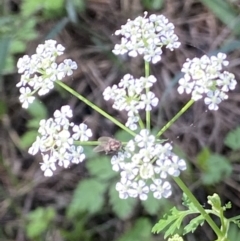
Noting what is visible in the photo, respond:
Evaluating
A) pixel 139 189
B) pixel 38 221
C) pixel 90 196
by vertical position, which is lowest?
pixel 38 221

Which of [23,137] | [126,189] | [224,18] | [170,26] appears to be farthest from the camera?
[23,137]

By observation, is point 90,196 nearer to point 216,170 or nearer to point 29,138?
point 29,138

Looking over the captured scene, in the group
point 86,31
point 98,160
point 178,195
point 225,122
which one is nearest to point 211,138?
point 225,122

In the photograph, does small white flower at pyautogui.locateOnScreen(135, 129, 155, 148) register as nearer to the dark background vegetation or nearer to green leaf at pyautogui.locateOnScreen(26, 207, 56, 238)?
the dark background vegetation

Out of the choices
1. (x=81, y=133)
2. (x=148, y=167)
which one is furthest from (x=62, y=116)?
(x=148, y=167)

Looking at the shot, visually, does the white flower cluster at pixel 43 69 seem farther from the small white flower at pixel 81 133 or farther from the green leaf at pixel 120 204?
the green leaf at pixel 120 204

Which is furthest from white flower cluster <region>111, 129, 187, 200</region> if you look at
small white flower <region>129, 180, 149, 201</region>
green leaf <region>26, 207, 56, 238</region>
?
green leaf <region>26, 207, 56, 238</region>

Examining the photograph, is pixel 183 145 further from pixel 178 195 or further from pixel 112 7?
pixel 112 7
